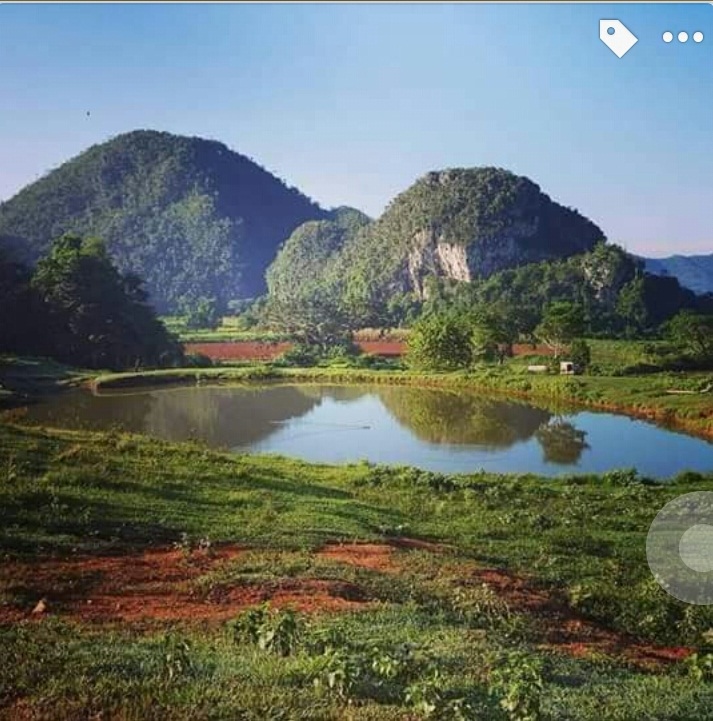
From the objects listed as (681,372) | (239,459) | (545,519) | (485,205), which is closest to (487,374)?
(681,372)

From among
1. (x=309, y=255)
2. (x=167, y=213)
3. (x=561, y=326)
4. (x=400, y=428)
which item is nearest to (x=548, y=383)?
(x=561, y=326)

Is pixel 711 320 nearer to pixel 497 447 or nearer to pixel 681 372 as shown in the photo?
pixel 681 372

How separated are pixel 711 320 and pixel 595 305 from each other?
2418 cm

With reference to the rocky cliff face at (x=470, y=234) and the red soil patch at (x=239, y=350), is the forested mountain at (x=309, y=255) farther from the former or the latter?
the red soil patch at (x=239, y=350)

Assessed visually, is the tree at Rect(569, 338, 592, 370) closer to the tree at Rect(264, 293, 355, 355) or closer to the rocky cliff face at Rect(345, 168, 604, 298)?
the tree at Rect(264, 293, 355, 355)

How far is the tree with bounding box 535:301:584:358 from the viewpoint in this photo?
39819mm

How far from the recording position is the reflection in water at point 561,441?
20.1 meters

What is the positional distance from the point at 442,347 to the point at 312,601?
116 feet

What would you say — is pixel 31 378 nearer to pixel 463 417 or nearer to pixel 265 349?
pixel 463 417

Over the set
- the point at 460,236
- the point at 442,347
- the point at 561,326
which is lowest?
the point at 442,347

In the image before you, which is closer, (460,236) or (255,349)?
(255,349)

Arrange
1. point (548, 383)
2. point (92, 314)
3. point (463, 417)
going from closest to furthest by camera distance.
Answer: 1. point (463, 417)
2. point (548, 383)
3. point (92, 314)

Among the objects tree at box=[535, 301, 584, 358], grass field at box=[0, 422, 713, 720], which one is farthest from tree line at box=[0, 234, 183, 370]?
grass field at box=[0, 422, 713, 720]

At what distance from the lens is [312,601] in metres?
6.66
